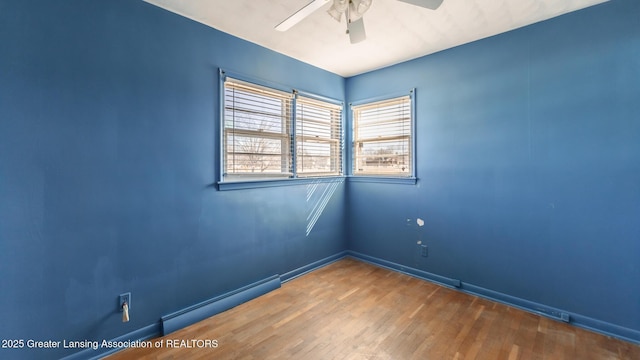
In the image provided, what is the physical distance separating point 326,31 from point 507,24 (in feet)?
5.62

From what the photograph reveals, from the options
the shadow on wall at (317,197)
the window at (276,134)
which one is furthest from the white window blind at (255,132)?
the shadow on wall at (317,197)

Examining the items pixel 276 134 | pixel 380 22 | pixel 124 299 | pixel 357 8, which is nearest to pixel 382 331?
pixel 124 299

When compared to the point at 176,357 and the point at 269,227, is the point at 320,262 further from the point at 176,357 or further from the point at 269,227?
the point at 176,357

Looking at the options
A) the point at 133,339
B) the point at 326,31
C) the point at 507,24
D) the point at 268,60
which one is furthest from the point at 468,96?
the point at 133,339

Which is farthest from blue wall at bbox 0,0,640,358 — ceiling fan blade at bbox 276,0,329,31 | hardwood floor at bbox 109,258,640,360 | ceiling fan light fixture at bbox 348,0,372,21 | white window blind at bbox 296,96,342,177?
ceiling fan light fixture at bbox 348,0,372,21

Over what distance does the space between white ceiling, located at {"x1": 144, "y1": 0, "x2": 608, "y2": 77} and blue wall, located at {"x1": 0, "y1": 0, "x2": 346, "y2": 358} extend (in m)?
0.22

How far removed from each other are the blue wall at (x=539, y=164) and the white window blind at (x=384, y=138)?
19 cm

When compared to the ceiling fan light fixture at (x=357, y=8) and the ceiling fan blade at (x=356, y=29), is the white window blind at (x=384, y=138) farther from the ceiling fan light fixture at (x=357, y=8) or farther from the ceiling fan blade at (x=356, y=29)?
the ceiling fan light fixture at (x=357, y=8)

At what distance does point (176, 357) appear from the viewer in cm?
197

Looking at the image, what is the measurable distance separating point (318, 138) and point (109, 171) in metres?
2.35

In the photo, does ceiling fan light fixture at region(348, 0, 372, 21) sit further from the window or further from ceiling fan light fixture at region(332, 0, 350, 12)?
the window

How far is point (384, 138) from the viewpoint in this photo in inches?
146

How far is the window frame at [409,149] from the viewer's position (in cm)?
338

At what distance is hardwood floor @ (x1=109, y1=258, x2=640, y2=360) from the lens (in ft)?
6.58
